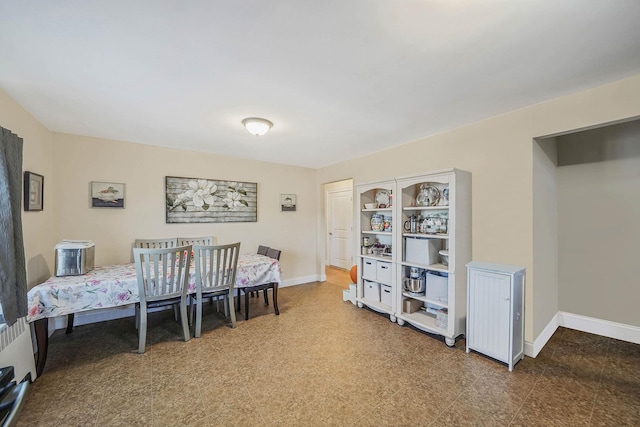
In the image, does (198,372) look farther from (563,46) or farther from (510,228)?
(563,46)

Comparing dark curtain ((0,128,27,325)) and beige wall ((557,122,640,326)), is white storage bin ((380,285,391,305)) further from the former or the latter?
dark curtain ((0,128,27,325))

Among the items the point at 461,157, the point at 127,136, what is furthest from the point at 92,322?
the point at 461,157

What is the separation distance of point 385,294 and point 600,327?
218 centimetres

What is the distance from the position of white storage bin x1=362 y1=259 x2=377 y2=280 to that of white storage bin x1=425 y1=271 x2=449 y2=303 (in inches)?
27.8

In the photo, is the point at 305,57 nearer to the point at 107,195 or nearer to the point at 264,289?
the point at 264,289

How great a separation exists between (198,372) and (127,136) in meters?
2.85

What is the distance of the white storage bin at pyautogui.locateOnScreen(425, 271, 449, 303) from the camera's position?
2.70 metres

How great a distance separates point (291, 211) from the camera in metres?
4.76

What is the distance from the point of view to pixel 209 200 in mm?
3916

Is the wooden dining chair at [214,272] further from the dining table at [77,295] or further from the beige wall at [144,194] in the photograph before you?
the beige wall at [144,194]

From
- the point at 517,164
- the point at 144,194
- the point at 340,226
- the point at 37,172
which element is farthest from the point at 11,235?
the point at 340,226

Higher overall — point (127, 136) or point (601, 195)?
point (127, 136)

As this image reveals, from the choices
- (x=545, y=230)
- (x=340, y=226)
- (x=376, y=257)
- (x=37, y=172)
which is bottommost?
(x=376, y=257)

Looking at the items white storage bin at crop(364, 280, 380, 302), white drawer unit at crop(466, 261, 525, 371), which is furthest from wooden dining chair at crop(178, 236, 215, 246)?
white drawer unit at crop(466, 261, 525, 371)
